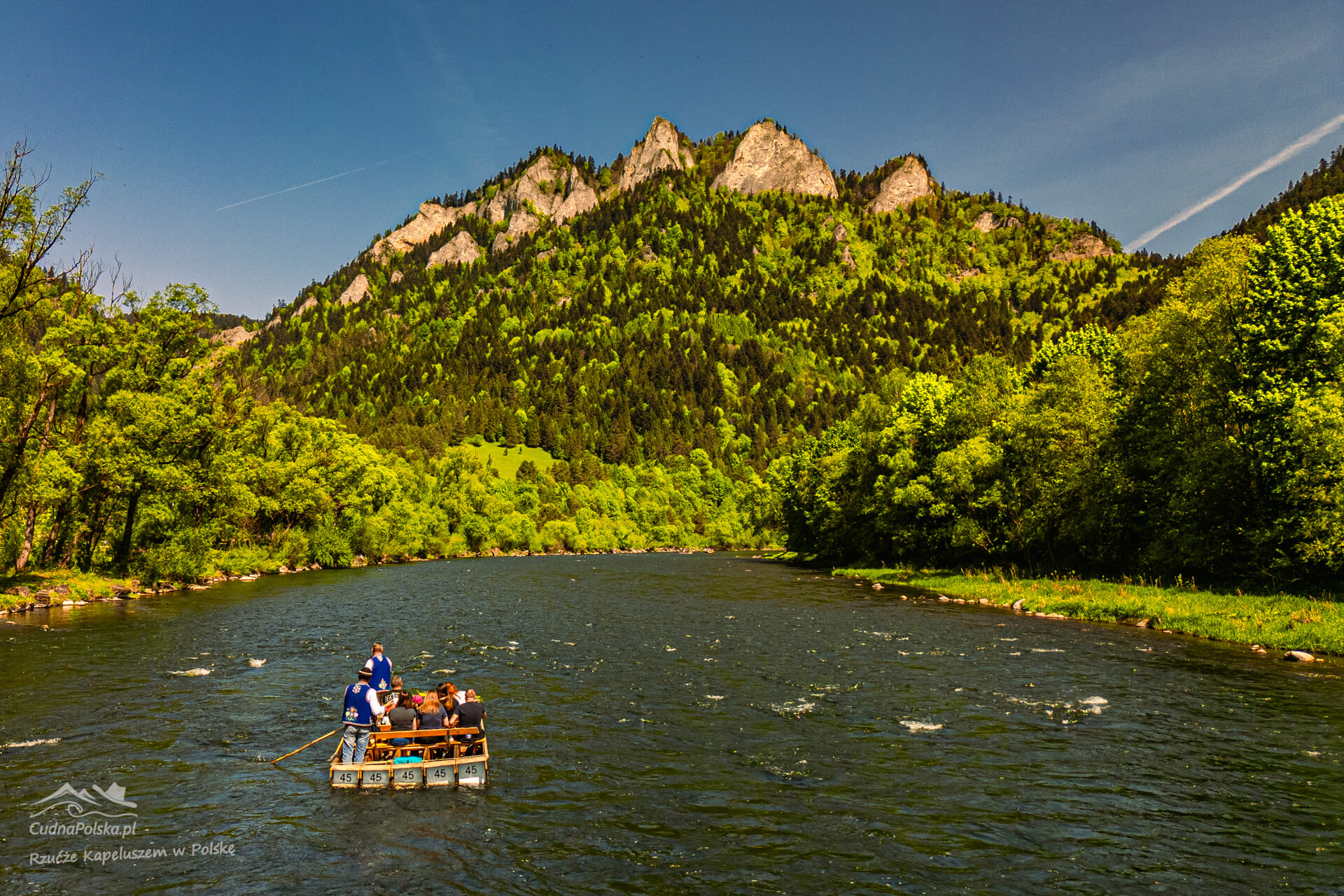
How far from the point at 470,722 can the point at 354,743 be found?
3.13 meters

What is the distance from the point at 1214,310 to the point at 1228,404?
6462mm

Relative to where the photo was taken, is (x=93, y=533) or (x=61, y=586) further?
(x=93, y=533)

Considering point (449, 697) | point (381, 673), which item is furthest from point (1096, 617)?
point (381, 673)

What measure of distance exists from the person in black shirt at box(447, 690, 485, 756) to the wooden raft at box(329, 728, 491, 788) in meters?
0.08

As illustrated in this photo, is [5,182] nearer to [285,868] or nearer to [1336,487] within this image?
[285,868]

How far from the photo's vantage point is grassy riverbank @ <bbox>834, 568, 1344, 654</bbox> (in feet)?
115

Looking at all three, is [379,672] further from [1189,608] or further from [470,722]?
[1189,608]

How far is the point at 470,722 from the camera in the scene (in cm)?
1977

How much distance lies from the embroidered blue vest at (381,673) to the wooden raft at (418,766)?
3256mm

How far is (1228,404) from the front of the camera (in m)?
44.9

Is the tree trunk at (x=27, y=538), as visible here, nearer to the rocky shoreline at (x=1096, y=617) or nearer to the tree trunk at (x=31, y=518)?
the tree trunk at (x=31, y=518)

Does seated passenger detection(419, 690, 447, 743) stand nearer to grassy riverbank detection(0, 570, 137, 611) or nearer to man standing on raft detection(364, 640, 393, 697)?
man standing on raft detection(364, 640, 393, 697)

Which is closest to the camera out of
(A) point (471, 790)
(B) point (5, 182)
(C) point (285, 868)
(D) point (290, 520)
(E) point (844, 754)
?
(C) point (285, 868)

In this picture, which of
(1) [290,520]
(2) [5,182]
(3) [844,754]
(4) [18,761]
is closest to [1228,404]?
(3) [844,754]
